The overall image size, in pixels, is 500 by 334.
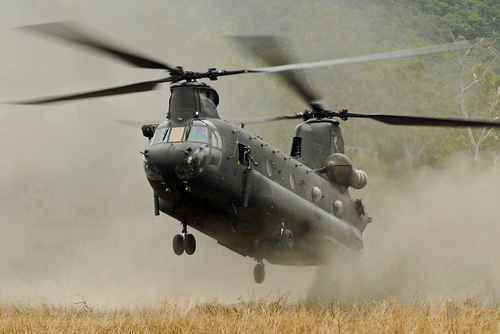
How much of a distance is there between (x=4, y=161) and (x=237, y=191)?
1241cm

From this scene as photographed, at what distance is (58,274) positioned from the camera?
2180 centimetres

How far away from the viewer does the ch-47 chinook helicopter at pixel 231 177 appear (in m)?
13.4

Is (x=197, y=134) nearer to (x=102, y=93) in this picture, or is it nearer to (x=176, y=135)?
(x=176, y=135)

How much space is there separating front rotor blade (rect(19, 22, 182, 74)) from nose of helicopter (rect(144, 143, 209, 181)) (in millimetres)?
1568

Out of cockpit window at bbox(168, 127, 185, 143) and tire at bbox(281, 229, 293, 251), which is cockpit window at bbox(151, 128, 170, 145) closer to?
cockpit window at bbox(168, 127, 185, 143)

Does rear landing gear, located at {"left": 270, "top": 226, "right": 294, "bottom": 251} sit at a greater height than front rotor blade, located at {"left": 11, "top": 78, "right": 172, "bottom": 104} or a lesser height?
lesser

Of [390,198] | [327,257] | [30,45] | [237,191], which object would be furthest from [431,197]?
[30,45]

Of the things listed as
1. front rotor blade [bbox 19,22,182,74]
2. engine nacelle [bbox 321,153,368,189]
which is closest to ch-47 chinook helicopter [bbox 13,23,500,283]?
front rotor blade [bbox 19,22,182,74]

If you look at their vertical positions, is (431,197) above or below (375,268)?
above

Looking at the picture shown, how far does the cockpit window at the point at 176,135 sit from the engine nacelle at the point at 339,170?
619 cm

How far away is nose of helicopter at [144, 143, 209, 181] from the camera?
13336 mm

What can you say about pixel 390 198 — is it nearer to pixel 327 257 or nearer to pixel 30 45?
pixel 327 257

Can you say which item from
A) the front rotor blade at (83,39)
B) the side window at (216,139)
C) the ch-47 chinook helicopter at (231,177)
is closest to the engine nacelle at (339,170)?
the ch-47 chinook helicopter at (231,177)

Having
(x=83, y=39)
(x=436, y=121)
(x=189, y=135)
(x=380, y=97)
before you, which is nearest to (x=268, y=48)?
(x=189, y=135)
